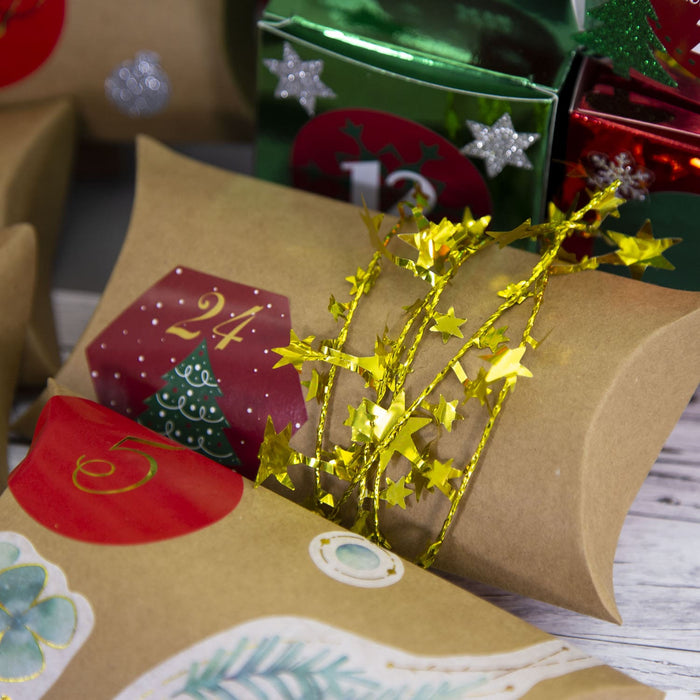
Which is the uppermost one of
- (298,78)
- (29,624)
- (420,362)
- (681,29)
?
(681,29)

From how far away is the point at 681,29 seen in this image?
0.51m

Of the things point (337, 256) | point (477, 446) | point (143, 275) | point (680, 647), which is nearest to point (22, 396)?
point (143, 275)

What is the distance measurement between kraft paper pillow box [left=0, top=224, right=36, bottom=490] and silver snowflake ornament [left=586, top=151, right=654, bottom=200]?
1.39 ft

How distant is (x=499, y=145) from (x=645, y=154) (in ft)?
0.35

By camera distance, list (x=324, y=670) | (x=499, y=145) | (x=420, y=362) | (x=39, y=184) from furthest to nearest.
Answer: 1. (x=39, y=184)
2. (x=499, y=145)
3. (x=420, y=362)
4. (x=324, y=670)

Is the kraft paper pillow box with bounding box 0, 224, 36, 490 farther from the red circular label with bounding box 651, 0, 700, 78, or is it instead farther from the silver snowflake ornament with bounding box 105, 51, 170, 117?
the red circular label with bounding box 651, 0, 700, 78

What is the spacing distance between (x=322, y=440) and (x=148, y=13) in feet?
1.57

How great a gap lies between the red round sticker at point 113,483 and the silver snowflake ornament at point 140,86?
397mm

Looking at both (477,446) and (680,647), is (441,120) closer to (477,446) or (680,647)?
(477,446)

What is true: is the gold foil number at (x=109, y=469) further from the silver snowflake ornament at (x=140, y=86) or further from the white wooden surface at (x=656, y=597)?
the silver snowflake ornament at (x=140, y=86)

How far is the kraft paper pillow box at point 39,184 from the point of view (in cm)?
67

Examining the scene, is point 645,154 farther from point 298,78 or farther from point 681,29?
point 298,78

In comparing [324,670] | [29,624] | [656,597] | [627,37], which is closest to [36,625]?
[29,624]

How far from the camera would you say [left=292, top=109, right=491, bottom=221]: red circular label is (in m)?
0.61
